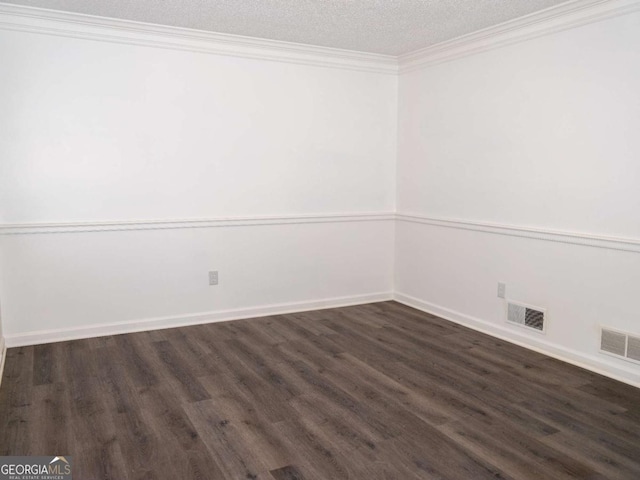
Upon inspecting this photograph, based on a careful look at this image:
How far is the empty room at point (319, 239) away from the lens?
8.80 feet

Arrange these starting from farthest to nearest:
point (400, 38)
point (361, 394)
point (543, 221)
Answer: point (400, 38), point (543, 221), point (361, 394)

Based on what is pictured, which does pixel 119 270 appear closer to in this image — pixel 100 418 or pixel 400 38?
pixel 100 418

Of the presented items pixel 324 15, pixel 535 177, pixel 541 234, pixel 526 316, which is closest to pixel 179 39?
pixel 324 15

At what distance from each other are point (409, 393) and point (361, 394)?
11.7 inches

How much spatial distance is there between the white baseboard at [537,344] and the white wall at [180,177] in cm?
76

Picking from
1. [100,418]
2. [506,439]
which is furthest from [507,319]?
[100,418]

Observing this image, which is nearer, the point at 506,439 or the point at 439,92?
the point at 506,439

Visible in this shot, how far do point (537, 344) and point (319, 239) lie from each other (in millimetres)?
2192

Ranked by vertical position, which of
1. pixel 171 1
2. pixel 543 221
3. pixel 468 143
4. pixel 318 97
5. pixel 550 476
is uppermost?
pixel 171 1

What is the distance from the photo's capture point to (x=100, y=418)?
280 centimetres

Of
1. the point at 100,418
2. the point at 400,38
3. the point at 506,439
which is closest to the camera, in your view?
the point at 506,439

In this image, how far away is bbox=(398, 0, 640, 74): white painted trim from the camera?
10.8 feet

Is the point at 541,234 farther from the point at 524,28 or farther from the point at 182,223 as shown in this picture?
the point at 182,223

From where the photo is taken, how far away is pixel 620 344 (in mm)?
3326
